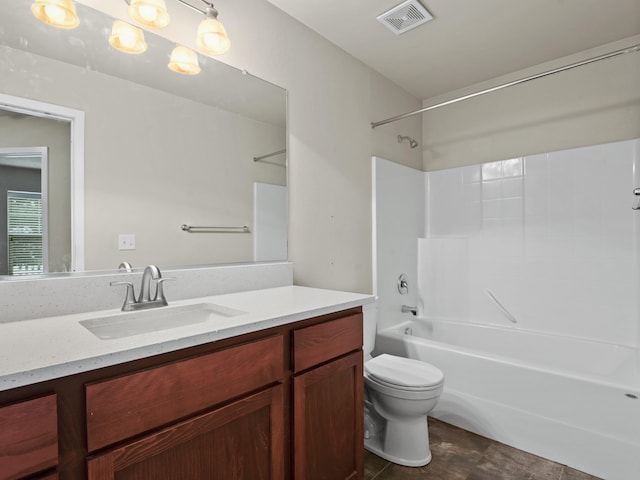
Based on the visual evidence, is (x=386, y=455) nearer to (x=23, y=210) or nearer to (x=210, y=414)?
(x=210, y=414)

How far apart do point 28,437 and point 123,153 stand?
102 centimetres

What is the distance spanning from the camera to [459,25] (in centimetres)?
210

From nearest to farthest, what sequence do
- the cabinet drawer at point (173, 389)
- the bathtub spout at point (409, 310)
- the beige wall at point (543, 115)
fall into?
the cabinet drawer at point (173, 389)
the beige wall at point (543, 115)
the bathtub spout at point (409, 310)

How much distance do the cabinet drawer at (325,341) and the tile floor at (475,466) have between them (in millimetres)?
781

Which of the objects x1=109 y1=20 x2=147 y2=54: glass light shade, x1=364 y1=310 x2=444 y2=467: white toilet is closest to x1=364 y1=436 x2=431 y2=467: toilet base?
x1=364 y1=310 x2=444 y2=467: white toilet

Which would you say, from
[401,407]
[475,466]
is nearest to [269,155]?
[401,407]

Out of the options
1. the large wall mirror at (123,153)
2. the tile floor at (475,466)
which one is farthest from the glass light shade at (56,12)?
the tile floor at (475,466)

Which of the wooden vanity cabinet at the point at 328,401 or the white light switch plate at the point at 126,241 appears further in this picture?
the white light switch plate at the point at 126,241

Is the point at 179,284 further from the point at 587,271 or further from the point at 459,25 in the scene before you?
the point at 587,271

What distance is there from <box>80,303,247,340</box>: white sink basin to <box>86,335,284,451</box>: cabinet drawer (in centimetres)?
24

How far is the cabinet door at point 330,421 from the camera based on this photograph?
1.23 m

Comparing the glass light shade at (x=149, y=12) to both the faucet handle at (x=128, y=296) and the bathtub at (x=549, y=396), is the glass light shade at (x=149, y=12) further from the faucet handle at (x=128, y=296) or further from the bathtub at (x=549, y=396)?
the bathtub at (x=549, y=396)

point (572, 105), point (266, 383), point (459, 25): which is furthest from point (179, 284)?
point (572, 105)

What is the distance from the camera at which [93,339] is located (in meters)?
0.91
